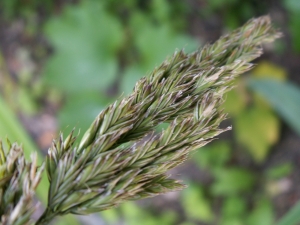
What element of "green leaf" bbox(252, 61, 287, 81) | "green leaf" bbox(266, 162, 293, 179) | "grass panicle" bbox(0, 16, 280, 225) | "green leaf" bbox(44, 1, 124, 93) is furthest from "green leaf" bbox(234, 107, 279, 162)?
"grass panicle" bbox(0, 16, 280, 225)

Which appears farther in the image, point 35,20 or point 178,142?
point 35,20

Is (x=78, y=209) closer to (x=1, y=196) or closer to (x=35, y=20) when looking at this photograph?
(x=1, y=196)

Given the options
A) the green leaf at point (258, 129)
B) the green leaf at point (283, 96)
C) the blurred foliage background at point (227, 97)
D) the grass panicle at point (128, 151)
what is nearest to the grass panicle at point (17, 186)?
the grass panicle at point (128, 151)

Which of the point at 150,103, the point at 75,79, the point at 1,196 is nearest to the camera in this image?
the point at 1,196

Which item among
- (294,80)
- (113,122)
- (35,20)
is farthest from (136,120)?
(35,20)

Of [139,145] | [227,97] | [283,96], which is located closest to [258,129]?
[227,97]

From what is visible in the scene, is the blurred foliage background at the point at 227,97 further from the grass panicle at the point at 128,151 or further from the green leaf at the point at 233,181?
the grass panicle at the point at 128,151

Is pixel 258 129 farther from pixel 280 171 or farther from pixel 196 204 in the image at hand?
pixel 196 204

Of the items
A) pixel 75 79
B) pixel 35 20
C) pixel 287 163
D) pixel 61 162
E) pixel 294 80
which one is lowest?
Result: pixel 61 162
